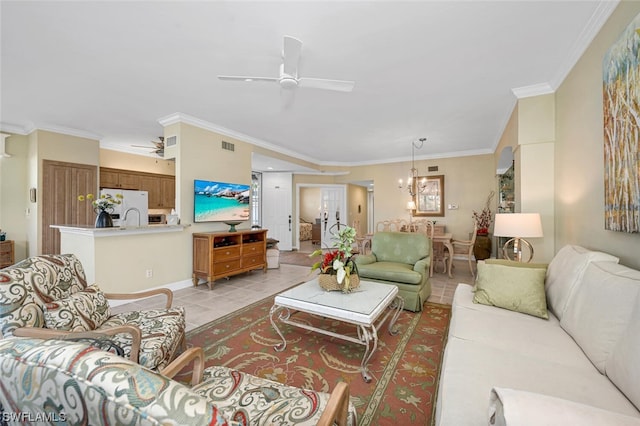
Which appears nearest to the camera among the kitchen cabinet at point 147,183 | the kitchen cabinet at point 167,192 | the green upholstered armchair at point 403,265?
the green upholstered armchair at point 403,265

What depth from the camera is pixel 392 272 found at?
130 inches

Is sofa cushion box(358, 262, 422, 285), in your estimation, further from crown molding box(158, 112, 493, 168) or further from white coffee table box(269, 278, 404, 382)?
crown molding box(158, 112, 493, 168)

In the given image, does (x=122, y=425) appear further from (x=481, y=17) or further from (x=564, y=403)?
(x=481, y=17)

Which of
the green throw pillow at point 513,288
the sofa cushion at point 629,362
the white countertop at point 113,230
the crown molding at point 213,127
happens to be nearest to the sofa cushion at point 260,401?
the sofa cushion at point 629,362

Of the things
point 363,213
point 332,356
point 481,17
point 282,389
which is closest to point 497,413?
point 282,389

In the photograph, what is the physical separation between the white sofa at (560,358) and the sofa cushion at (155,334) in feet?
5.27

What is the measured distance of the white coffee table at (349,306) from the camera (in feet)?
6.46

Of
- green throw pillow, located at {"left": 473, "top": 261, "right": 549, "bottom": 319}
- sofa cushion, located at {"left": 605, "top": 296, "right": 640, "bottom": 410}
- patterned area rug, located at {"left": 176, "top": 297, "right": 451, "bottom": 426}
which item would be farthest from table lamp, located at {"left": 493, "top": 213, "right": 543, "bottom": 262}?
sofa cushion, located at {"left": 605, "top": 296, "right": 640, "bottom": 410}

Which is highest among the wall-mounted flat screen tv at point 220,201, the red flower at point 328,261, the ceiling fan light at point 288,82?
the ceiling fan light at point 288,82

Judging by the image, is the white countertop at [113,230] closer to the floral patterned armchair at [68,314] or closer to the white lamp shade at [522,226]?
the floral patterned armchair at [68,314]

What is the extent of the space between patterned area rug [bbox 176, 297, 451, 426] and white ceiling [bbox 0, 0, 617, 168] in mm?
2705

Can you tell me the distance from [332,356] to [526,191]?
9.60 feet

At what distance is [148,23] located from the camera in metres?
2.14

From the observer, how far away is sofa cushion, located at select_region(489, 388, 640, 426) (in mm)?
756
